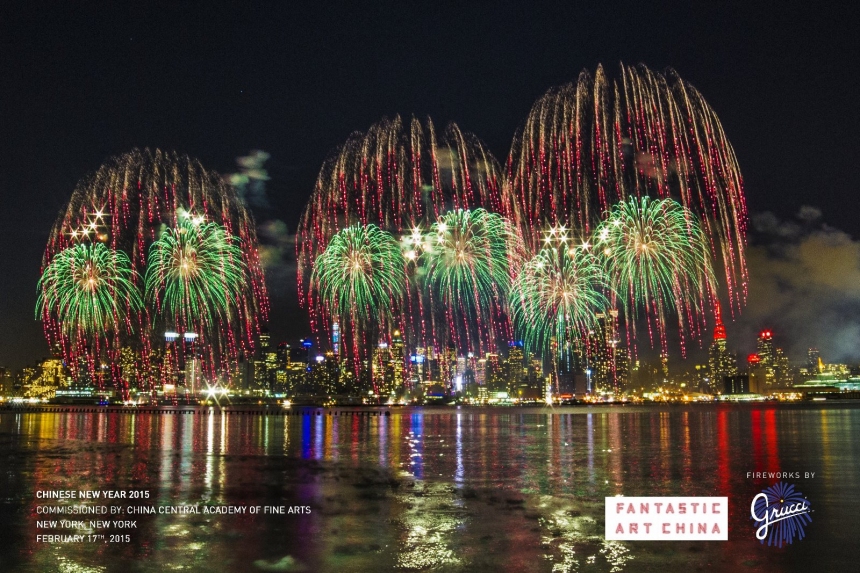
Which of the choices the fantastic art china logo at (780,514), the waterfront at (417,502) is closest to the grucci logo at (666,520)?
the waterfront at (417,502)

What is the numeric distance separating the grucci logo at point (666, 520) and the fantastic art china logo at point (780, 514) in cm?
68

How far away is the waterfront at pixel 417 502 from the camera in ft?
40.2

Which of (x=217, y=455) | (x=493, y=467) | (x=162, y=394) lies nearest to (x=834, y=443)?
(x=493, y=467)

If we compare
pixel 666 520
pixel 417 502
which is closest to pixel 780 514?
pixel 666 520

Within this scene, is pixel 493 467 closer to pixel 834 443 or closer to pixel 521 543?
pixel 521 543

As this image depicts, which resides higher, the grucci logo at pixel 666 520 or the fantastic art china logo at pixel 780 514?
the grucci logo at pixel 666 520

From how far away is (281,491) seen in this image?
2028cm

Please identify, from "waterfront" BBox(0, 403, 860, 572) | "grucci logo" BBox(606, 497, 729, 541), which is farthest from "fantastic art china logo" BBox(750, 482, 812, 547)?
"grucci logo" BBox(606, 497, 729, 541)

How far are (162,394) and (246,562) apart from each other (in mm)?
187375

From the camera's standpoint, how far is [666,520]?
14.9 m

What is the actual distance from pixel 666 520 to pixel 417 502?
6.06 metres

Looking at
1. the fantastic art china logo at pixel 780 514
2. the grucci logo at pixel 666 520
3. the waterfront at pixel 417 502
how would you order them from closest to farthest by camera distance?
the waterfront at pixel 417 502 → the grucci logo at pixel 666 520 → the fantastic art china logo at pixel 780 514

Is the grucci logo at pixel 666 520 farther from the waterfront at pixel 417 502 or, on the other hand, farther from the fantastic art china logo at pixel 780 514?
the fantastic art china logo at pixel 780 514

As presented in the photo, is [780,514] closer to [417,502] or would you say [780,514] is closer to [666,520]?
[666,520]
